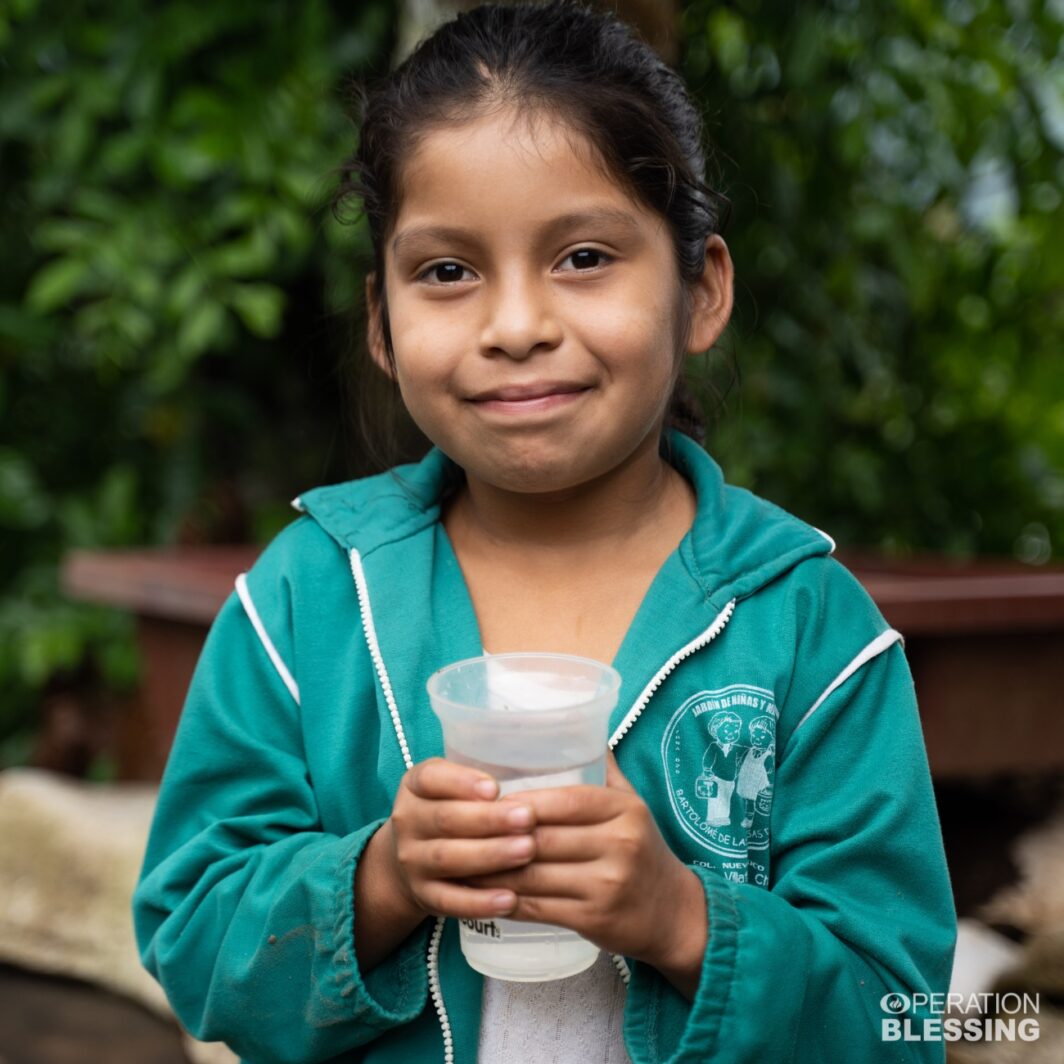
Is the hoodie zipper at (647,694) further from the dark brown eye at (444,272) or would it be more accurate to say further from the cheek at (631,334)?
the dark brown eye at (444,272)

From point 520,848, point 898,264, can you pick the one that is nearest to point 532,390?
point 520,848

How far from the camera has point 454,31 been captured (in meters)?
1.53

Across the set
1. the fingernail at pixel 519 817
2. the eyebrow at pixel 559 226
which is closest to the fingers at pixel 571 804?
the fingernail at pixel 519 817

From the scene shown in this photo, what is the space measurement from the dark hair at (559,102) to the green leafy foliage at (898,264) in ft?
5.44

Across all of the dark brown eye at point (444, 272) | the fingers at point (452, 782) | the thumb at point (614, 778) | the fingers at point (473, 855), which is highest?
the dark brown eye at point (444, 272)

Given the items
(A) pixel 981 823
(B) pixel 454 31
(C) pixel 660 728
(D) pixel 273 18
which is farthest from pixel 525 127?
(A) pixel 981 823

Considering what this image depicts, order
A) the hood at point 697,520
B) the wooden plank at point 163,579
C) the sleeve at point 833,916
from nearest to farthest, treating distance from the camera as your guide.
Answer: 1. the sleeve at point 833,916
2. the hood at point 697,520
3. the wooden plank at point 163,579

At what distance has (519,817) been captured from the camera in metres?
1.09

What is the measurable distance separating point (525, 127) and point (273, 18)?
1881mm

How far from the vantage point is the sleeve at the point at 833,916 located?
1.23m

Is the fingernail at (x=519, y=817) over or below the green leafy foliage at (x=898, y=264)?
below

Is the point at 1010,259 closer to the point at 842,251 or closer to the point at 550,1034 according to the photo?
the point at 842,251

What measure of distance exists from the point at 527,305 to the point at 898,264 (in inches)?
102

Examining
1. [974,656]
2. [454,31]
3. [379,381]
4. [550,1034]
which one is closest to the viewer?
[550,1034]
